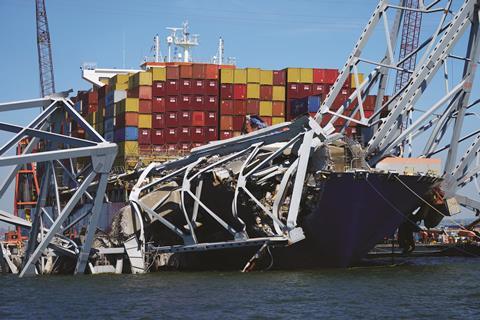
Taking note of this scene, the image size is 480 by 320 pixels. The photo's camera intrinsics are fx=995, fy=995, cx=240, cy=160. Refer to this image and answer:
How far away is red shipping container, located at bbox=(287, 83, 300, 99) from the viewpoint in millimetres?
73625

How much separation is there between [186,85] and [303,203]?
1095 inches

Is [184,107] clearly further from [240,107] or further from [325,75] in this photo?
[325,75]

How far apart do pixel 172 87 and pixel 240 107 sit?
5285mm

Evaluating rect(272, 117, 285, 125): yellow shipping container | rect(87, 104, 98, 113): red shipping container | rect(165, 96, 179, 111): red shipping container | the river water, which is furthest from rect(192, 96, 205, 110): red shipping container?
the river water

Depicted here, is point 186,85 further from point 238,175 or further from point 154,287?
point 154,287

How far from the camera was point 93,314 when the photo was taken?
113 feet

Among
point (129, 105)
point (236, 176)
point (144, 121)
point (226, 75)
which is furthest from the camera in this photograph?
point (226, 75)

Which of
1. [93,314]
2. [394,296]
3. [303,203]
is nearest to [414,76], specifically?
[303,203]

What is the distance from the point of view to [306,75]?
7462 centimetres

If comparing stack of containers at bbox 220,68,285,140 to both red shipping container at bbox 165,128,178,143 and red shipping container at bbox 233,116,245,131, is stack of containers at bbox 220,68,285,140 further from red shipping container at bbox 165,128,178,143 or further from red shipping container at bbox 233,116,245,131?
red shipping container at bbox 165,128,178,143

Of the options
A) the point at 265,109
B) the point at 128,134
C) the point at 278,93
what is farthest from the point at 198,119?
the point at 278,93

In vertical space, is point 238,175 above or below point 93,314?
above

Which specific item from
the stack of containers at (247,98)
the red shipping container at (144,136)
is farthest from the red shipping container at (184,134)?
the stack of containers at (247,98)

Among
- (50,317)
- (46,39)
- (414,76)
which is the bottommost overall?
(50,317)
